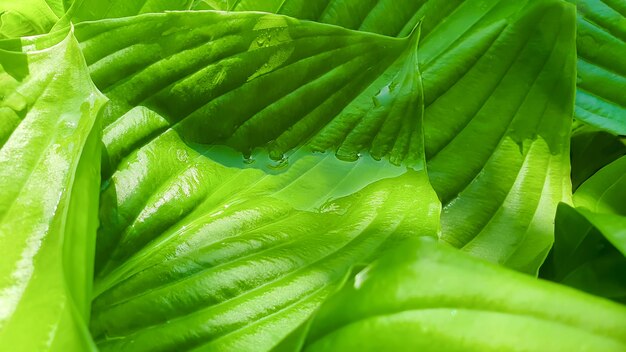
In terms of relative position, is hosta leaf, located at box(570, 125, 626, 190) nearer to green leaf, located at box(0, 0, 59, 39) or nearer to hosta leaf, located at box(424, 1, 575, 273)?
hosta leaf, located at box(424, 1, 575, 273)

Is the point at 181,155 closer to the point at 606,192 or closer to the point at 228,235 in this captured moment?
the point at 228,235

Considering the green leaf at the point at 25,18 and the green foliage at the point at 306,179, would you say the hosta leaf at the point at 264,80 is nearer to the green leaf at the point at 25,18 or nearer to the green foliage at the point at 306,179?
the green foliage at the point at 306,179

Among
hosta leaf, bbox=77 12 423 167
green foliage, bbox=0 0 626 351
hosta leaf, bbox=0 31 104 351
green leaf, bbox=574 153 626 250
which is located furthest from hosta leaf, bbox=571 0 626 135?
hosta leaf, bbox=0 31 104 351

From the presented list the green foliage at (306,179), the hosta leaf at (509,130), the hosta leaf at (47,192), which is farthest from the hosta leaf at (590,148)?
the hosta leaf at (47,192)

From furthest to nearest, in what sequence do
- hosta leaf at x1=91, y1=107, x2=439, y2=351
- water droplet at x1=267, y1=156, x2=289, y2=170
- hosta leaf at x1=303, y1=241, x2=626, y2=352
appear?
water droplet at x1=267, y1=156, x2=289, y2=170
hosta leaf at x1=91, y1=107, x2=439, y2=351
hosta leaf at x1=303, y1=241, x2=626, y2=352

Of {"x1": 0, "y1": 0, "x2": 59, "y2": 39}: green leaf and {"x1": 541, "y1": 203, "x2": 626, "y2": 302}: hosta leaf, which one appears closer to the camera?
{"x1": 541, "y1": 203, "x2": 626, "y2": 302}: hosta leaf

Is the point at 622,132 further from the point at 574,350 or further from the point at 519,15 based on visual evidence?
the point at 574,350

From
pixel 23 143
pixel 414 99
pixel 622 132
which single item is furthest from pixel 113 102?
pixel 622 132
